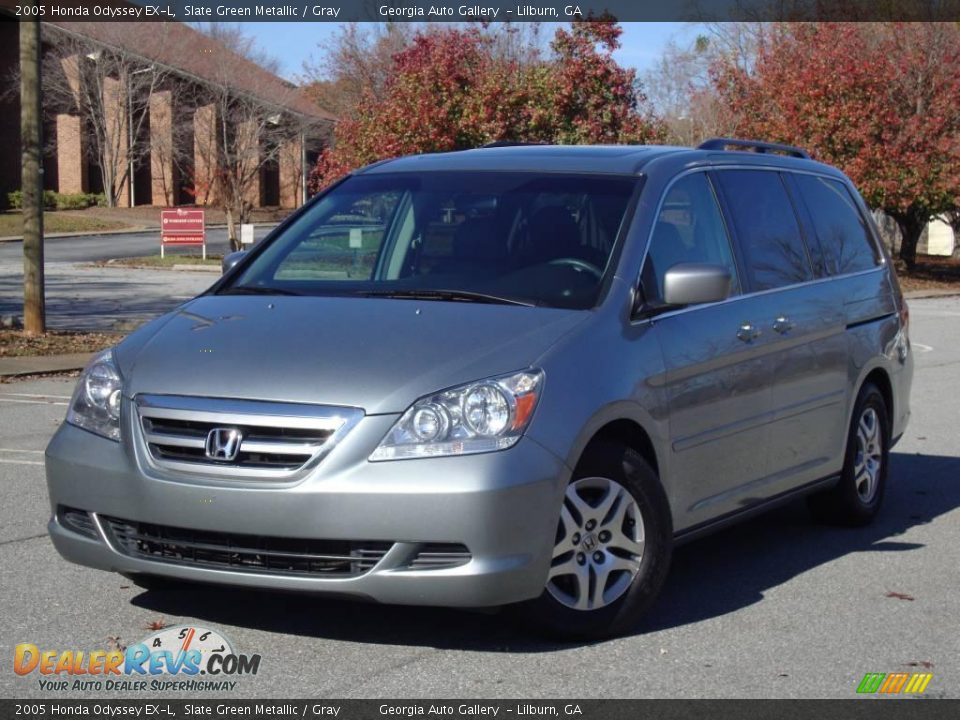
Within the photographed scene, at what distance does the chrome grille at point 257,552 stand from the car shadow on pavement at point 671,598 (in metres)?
0.12

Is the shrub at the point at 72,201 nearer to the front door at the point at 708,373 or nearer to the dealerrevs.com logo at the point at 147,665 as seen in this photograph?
the front door at the point at 708,373

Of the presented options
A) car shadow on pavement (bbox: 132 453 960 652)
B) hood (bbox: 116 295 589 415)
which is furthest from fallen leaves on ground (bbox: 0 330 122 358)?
hood (bbox: 116 295 589 415)

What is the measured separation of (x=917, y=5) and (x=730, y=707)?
37.2 m

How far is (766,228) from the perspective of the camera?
23.1ft

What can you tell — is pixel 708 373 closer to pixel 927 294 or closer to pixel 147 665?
pixel 147 665

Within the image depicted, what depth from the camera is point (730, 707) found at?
15.4 ft

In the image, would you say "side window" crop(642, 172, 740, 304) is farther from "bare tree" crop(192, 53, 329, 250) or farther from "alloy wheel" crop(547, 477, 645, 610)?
"bare tree" crop(192, 53, 329, 250)

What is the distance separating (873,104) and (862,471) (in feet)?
98.9

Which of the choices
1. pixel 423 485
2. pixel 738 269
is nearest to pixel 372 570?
pixel 423 485

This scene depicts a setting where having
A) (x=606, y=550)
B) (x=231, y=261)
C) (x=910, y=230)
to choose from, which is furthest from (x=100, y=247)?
(x=606, y=550)

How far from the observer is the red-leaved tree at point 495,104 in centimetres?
2833

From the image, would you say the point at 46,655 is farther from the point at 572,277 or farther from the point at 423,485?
the point at 572,277

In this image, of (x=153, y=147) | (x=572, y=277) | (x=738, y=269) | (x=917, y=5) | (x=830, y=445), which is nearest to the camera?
(x=572, y=277)

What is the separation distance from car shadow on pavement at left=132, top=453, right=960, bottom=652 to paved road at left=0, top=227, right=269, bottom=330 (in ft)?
46.0
